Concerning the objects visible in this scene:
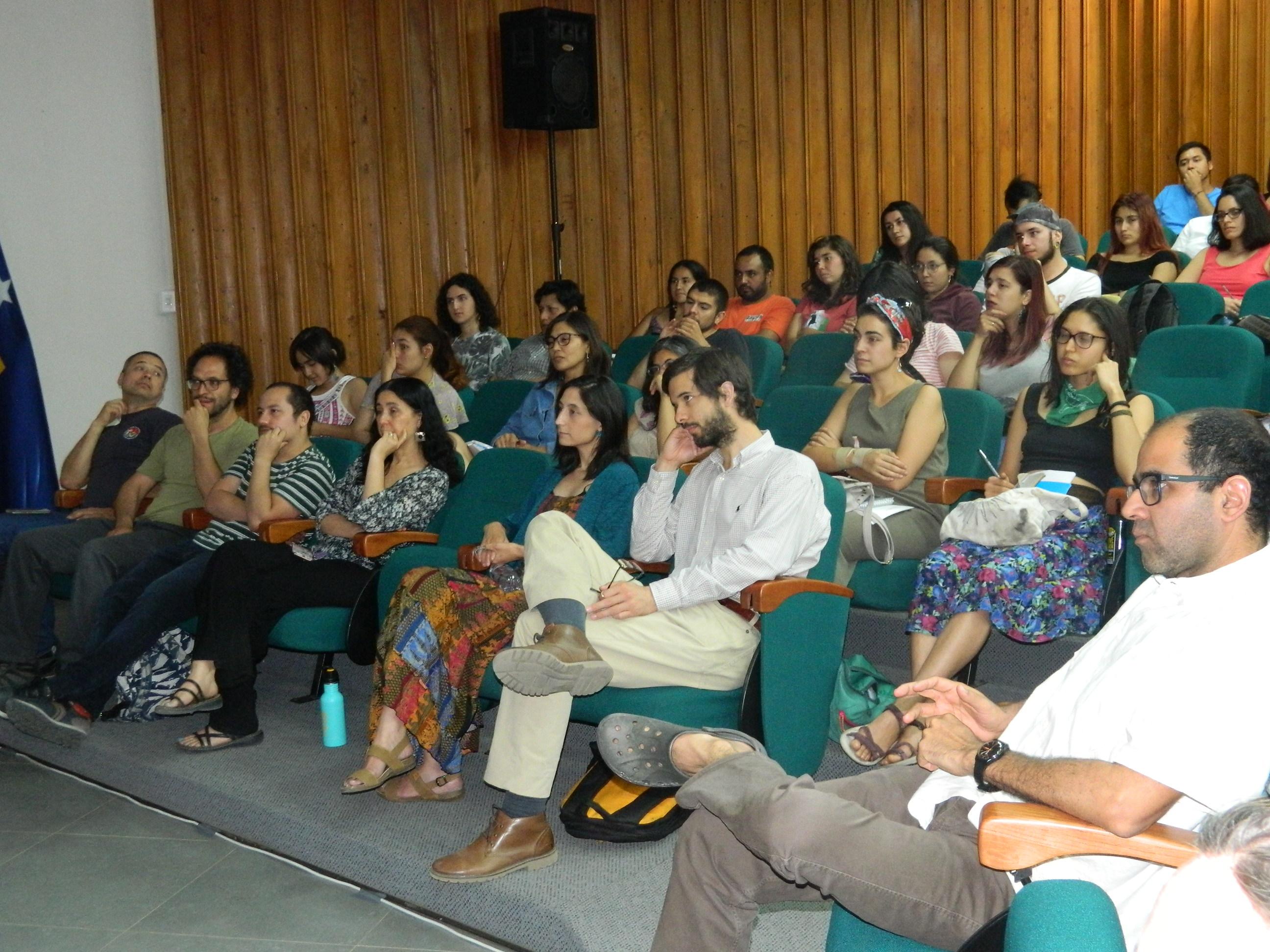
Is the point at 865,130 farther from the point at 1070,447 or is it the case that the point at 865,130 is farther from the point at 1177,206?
the point at 1070,447

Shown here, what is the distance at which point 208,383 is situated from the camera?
4.23 meters

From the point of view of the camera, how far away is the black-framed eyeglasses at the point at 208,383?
13.9 ft

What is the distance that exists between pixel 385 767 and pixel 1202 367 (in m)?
2.65

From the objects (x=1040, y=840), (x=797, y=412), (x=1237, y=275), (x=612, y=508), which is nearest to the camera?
(x=1040, y=840)

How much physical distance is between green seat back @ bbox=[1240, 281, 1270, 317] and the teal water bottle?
3.20m

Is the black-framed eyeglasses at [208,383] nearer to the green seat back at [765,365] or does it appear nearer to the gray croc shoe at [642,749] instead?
the green seat back at [765,365]

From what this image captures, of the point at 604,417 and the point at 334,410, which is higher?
the point at 604,417

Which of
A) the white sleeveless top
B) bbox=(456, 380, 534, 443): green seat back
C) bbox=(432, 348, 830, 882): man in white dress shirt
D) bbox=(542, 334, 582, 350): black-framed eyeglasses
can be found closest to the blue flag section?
the white sleeveless top

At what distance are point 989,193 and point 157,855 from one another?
19.3 feet

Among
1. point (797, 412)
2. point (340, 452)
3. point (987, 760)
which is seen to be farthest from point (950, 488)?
point (340, 452)

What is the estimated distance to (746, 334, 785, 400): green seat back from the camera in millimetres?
4969

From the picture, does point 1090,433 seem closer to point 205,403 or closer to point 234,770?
point 234,770

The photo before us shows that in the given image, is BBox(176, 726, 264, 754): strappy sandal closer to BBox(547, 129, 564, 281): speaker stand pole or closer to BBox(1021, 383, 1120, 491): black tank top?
BBox(1021, 383, 1120, 491): black tank top

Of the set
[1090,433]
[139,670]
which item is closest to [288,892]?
[139,670]
